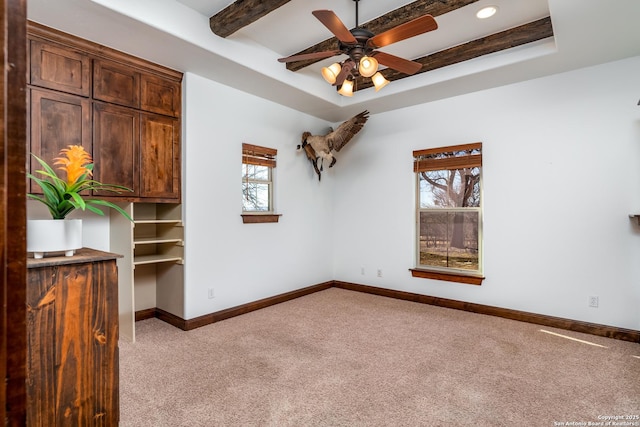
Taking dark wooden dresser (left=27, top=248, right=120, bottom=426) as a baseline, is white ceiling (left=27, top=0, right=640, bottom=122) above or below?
above

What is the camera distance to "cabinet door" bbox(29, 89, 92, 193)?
8.65 ft

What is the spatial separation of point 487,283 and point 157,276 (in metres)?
3.91

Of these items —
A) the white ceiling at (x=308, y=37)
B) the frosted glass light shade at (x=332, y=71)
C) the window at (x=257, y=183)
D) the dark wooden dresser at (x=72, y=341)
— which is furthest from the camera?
the window at (x=257, y=183)

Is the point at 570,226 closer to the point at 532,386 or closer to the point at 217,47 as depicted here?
the point at 532,386

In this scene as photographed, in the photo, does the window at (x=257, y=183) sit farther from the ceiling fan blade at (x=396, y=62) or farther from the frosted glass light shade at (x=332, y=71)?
the ceiling fan blade at (x=396, y=62)

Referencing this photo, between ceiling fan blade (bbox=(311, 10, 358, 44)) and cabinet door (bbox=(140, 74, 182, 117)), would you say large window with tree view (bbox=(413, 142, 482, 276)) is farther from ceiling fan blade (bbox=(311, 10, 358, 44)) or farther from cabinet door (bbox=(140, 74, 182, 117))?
cabinet door (bbox=(140, 74, 182, 117))

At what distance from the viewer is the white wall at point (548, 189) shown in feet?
10.7

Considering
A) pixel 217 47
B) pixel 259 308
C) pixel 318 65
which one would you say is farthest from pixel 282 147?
pixel 259 308

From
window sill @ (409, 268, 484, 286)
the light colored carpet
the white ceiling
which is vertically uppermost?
the white ceiling

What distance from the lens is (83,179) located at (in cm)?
146

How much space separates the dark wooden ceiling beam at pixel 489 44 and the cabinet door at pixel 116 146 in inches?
114

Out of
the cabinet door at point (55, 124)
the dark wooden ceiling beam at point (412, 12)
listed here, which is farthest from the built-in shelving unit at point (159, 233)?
the dark wooden ceiling beam at point (412, 12)

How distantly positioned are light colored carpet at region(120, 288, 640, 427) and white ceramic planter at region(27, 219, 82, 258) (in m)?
1.19

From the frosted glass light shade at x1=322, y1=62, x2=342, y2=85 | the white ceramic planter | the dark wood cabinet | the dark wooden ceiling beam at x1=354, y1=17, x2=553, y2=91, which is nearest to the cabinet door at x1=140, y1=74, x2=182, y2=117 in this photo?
the dark wood cabinet
